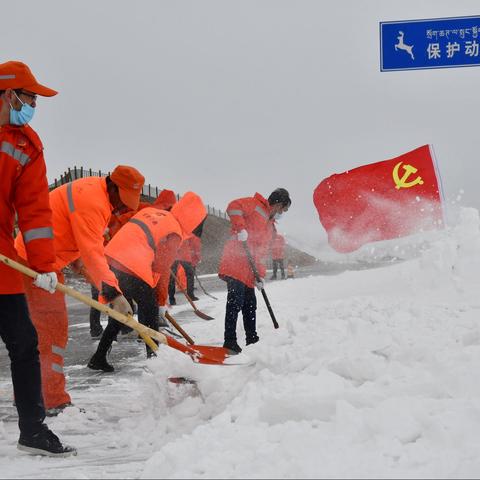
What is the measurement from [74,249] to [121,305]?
2.20 feet

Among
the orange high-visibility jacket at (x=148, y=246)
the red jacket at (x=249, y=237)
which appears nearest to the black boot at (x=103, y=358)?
the orange high-visibility jacket at (x=148, y=246)

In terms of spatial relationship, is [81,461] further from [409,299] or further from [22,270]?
[409,299]

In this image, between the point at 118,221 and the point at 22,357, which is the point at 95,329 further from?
the point at 22,357

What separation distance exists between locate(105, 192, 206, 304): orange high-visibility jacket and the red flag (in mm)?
5870

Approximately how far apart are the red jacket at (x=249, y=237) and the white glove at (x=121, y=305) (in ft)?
7.76

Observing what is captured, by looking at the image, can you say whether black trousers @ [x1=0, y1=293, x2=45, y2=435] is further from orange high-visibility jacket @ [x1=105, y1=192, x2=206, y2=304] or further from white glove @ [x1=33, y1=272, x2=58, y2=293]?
orange high-visibility jacket @ [x1=105, y1=192, x2=206, y2=304]

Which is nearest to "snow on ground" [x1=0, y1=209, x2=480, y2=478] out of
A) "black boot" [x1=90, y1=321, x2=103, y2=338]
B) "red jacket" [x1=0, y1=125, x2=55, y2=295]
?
"red jacket" [x1=0, y1=125, x2=55, y2=295]

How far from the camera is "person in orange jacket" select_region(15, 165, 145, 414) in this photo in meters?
4.09

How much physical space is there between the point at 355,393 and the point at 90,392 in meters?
2.45

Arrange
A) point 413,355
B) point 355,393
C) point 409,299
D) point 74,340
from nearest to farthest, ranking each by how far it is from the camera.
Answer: point 355,393
point 413,355
point 74,340
point 409,299

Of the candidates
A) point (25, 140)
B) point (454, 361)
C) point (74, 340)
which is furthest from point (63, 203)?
point (74, 340)

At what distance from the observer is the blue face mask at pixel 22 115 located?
3.22 m

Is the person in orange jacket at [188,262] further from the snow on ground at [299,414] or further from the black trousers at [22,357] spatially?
the black trousers at [22,357]

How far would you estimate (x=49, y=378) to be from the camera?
4.14 meters
